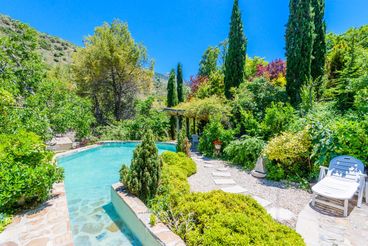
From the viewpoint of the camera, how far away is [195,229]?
3.33 meters

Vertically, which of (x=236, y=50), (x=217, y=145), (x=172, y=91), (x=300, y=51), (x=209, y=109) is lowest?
(x=217, y=145)

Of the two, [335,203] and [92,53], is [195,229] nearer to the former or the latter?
[335,203]

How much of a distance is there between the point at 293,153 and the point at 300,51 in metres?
6.43

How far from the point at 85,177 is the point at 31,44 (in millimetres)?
7582

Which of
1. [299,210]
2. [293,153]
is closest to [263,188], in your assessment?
[299,210]

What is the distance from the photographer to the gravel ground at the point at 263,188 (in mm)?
5023

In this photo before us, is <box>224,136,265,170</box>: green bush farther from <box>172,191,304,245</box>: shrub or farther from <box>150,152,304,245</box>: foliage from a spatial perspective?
<box>172,191,304,245</box>: shrub

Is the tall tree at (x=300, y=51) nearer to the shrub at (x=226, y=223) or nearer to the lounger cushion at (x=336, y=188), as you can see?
the lounger cushion at (x=336, y=188)

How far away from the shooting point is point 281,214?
4465 millimetres

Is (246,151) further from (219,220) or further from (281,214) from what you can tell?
(219,220)

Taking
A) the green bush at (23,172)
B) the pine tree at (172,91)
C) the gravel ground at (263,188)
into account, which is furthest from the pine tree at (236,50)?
the green bush at (23,172)

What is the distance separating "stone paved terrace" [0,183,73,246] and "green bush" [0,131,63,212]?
1.18 ft

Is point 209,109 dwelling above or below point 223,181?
above

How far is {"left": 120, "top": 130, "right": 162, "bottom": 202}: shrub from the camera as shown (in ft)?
16.1
